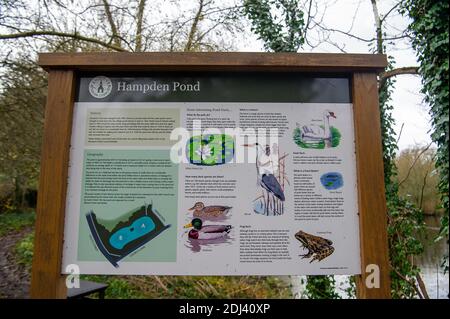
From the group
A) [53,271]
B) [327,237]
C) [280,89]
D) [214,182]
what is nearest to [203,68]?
[280,89]

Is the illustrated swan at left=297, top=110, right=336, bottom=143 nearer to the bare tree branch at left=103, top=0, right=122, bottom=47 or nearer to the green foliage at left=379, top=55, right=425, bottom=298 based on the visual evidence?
the green foliage at left=379, top=55, right=425, bottom=298

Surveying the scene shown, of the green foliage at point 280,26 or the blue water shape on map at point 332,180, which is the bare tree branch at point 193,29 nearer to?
the green foliage at point 280,26

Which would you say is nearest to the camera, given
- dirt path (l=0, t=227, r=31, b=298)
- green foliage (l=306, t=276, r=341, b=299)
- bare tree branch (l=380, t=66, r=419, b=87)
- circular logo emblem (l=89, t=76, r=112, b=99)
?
circular logo emblem (l=89, t=76, r=112, b=99)

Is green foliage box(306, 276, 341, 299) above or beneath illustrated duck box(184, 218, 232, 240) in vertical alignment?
beneath

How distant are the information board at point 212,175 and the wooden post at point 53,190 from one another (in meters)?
0.06

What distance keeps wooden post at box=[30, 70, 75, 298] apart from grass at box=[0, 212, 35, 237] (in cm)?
805

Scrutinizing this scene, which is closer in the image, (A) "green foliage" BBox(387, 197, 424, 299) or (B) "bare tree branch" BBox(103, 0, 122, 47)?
(A) "green foliage" BBox(387, 197, 424, 299)

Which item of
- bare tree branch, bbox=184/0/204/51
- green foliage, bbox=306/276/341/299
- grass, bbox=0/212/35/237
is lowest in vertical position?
green foliage, bbox=306/276/341/299

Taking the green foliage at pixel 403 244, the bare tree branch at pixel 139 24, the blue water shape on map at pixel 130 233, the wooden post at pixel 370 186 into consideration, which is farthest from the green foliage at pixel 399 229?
the bare tree branch at pixel 139 24

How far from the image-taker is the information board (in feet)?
6.24

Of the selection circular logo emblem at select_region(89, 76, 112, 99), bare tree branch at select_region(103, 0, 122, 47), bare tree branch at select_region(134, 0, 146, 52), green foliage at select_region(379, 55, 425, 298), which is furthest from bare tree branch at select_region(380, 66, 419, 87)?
bare tree branch at select_region(103, 0, 122, 47)

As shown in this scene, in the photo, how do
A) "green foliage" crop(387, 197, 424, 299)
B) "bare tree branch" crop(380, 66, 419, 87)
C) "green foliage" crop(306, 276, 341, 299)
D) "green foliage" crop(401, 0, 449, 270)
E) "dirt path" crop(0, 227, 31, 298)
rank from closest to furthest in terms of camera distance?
"green foliage" crop(401, 0, 449, 270) < "green foliage" crop(387, 197, 424, 299) < "bare tree branch" crop(380, 66, 419, 87) < "green foliage" crop(306, 276, 341, 299) < "dirt path" crop(0, 227, 31, 298)

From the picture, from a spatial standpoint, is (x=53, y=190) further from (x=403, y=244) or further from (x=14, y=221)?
(x=14, y=221)

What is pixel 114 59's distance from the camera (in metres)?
1.99
